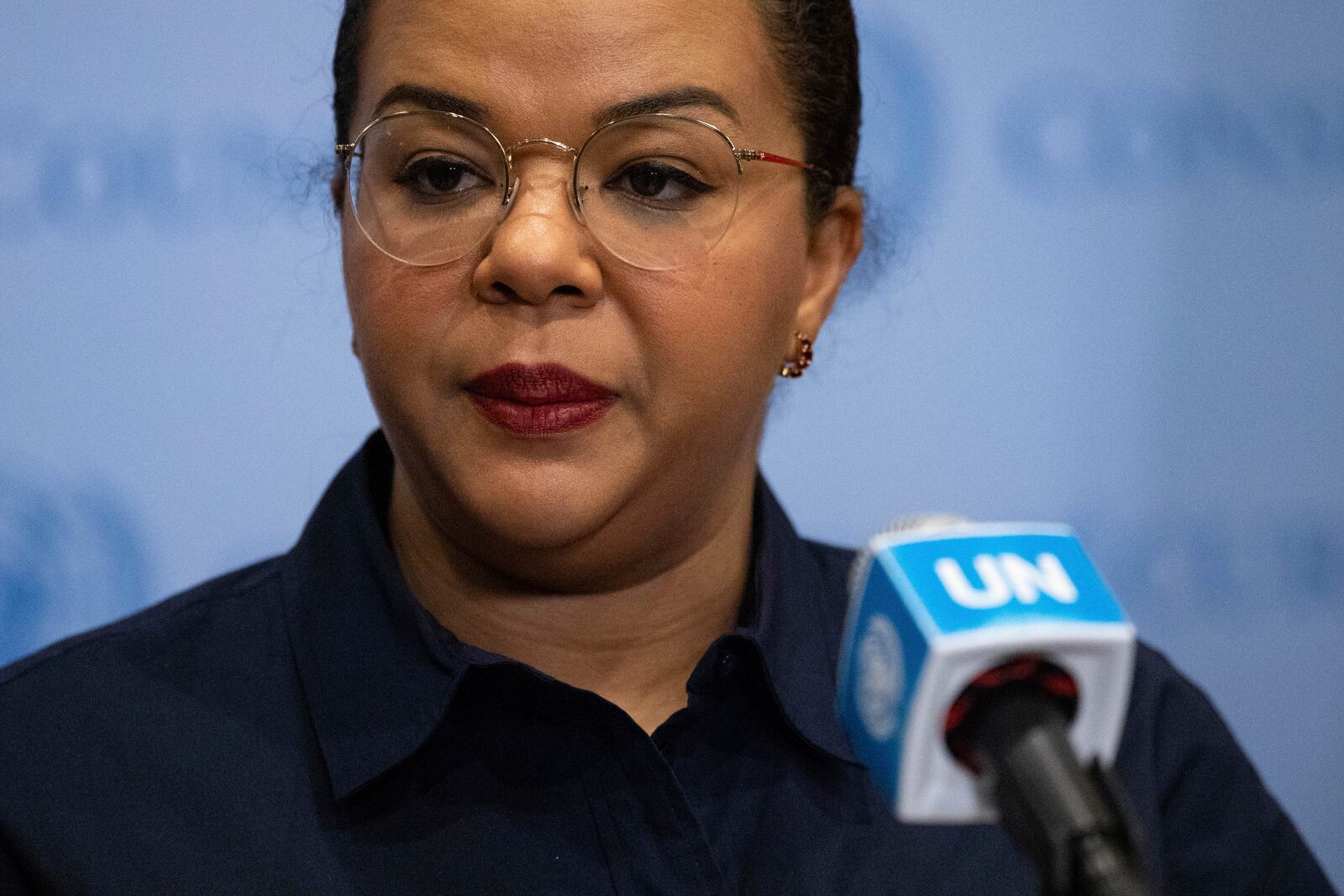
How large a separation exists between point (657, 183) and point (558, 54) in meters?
0.15

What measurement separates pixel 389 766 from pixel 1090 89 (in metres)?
1.49

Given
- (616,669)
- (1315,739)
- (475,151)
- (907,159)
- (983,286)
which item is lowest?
(1315,739)

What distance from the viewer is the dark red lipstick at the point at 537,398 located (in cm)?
132

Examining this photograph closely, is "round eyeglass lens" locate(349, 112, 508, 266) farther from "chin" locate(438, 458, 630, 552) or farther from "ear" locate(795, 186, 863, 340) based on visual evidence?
"ear" locate(795, 186, 863, 340)

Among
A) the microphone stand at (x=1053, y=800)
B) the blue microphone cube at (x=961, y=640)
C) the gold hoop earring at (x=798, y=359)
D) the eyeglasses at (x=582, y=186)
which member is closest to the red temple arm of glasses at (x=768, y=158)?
the eyeglasses at (x=582, y=186)

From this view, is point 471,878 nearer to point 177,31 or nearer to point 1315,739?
point 177,31

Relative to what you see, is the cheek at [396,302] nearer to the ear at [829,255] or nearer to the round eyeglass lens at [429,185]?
the round eyeglass lens at [429,185]

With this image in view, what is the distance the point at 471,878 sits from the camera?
4.33 ft

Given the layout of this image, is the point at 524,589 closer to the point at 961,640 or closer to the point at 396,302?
the point at 396,302

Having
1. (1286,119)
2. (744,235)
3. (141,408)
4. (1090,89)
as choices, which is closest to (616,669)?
(744,235)

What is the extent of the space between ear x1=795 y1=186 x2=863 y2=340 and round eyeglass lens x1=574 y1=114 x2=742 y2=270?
21 cm

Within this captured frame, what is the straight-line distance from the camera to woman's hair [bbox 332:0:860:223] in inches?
59.2

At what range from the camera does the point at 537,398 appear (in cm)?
133

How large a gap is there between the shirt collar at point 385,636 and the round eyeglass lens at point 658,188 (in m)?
0.38
